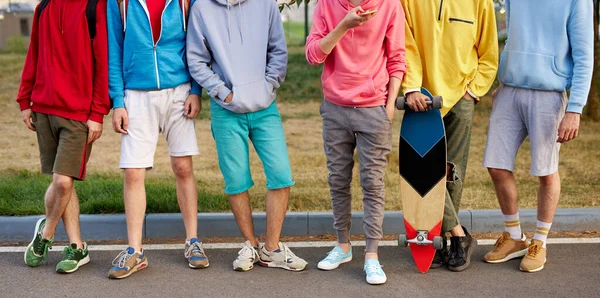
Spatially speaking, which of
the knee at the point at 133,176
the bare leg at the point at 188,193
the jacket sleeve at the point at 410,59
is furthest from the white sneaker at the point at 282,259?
the jacket sleeve at the point at 410,59

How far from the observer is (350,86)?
4.90 m

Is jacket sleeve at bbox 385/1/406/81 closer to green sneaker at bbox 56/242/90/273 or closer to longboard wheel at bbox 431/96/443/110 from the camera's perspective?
longboard wheel at bbox 431/96/443/110

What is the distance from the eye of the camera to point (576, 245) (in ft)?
18.5

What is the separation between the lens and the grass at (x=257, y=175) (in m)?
6.48

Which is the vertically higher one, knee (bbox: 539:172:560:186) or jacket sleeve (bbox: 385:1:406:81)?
jacket sleeve (bbox: 385:1:406:81)

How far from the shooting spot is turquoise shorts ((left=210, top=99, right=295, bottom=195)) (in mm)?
5137

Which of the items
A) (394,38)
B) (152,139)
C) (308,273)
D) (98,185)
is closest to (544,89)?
(394,38)

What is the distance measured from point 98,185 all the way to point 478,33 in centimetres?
361

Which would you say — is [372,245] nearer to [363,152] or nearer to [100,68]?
[363,152]

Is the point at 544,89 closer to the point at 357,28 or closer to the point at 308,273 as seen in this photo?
the point at 357,28

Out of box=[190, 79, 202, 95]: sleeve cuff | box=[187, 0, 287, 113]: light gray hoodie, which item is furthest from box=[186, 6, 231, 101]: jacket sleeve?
box=[190, 79, 202, 95]: sleeve cuff

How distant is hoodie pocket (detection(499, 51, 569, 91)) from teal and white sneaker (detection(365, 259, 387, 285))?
142 centimetres

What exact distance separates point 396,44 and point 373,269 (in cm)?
135

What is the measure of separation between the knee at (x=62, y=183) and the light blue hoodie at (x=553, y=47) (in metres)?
2.81
